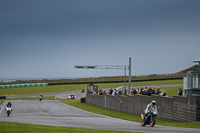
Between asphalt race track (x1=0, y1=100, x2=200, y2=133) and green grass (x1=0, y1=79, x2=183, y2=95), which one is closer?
asphalt race track (x1=0, y1=100, x2=200, y2=133)

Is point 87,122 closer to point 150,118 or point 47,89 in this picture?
point 150,118

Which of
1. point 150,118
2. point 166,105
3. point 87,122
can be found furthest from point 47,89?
point 150,118

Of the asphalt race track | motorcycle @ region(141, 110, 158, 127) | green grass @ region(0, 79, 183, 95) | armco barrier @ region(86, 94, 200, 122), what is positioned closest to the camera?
the asphalt race track

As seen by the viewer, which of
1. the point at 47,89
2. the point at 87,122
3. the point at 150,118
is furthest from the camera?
the point at 47,89

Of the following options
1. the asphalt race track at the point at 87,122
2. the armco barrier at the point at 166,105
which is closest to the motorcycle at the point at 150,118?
the asphalt race track at the point at 87,122

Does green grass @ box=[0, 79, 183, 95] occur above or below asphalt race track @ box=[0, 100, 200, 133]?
above

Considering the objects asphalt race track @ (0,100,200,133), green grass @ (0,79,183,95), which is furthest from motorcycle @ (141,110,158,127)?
green grass @ (0,79,183,95)

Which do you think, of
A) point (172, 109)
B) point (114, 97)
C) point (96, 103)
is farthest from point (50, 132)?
point (96, 103)

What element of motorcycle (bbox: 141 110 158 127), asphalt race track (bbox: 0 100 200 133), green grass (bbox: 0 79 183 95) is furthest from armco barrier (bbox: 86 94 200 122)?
green grass (bbox: 0 79 183 95)

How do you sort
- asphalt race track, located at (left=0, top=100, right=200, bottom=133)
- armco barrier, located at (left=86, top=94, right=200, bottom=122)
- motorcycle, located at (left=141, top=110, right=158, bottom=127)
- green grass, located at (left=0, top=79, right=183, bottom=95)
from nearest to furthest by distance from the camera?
1. asphalt race track, located at (left=0, top=100, right=200, bottom=133)
2. motorcycle, located at (left=141, top=110, right=158, bottom=127)
3. armco barrier, located at (left=86, top=94, right=200, bottom=122)
4. green grass, located at (left=0, top=79, right=183, bottom=95)

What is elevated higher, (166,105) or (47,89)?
(47,89)

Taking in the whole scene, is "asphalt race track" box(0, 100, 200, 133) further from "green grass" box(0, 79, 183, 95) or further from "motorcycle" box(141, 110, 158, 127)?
"green grass" box(0, 79, 183, 95)

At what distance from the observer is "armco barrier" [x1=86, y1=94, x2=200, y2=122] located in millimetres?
24062

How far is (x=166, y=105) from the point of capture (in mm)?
28906
